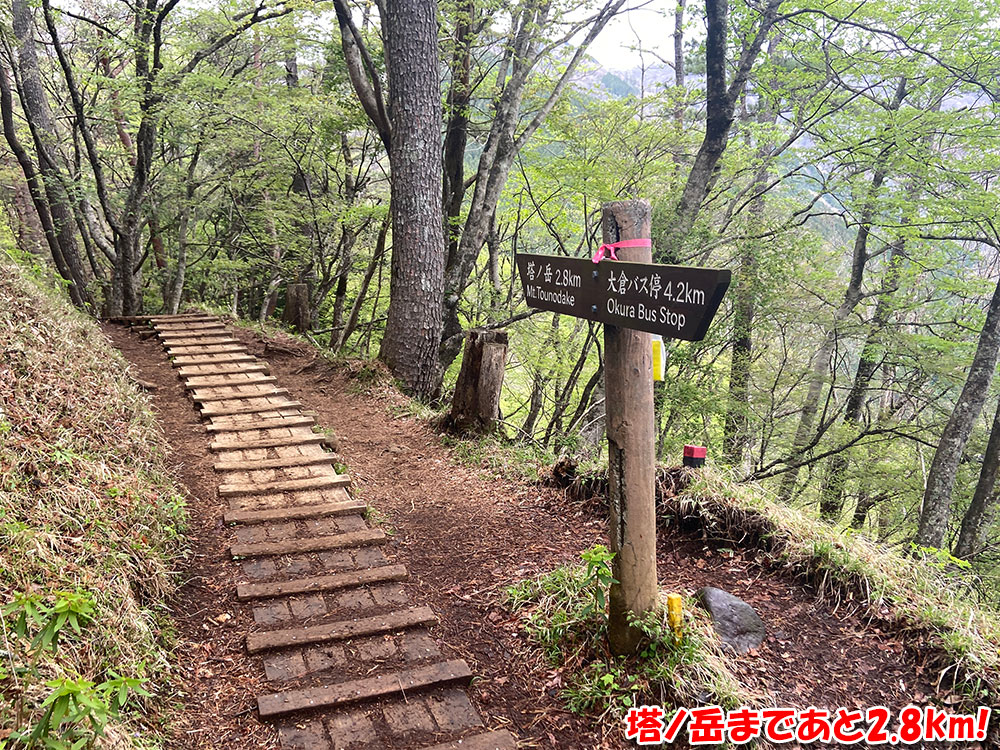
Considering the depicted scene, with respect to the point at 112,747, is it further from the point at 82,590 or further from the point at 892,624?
the point at 892,624

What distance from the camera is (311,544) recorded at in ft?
13.3

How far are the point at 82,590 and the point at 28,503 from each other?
0.75 meters

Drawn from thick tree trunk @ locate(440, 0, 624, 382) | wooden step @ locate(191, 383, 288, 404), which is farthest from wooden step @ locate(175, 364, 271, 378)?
thick tree trunk @ locate(440, 0, 624, 382)

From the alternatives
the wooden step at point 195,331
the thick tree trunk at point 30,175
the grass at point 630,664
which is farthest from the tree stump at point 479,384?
the thick tree trunk at point 30,175

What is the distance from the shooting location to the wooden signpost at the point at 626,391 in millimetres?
2775

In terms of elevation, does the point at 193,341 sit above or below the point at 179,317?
below

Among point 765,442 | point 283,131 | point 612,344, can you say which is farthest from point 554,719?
point 283,131

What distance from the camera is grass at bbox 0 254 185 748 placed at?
6.95ft

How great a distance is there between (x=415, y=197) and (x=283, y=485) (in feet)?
13.1

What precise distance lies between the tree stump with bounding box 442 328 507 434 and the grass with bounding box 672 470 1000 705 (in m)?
2.23

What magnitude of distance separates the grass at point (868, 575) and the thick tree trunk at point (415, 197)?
4107mm

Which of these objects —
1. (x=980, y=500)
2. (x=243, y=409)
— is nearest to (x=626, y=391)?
(x=243, y=409)

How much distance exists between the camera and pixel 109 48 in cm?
920

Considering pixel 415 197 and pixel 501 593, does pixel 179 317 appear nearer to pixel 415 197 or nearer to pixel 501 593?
pixel 415 197
